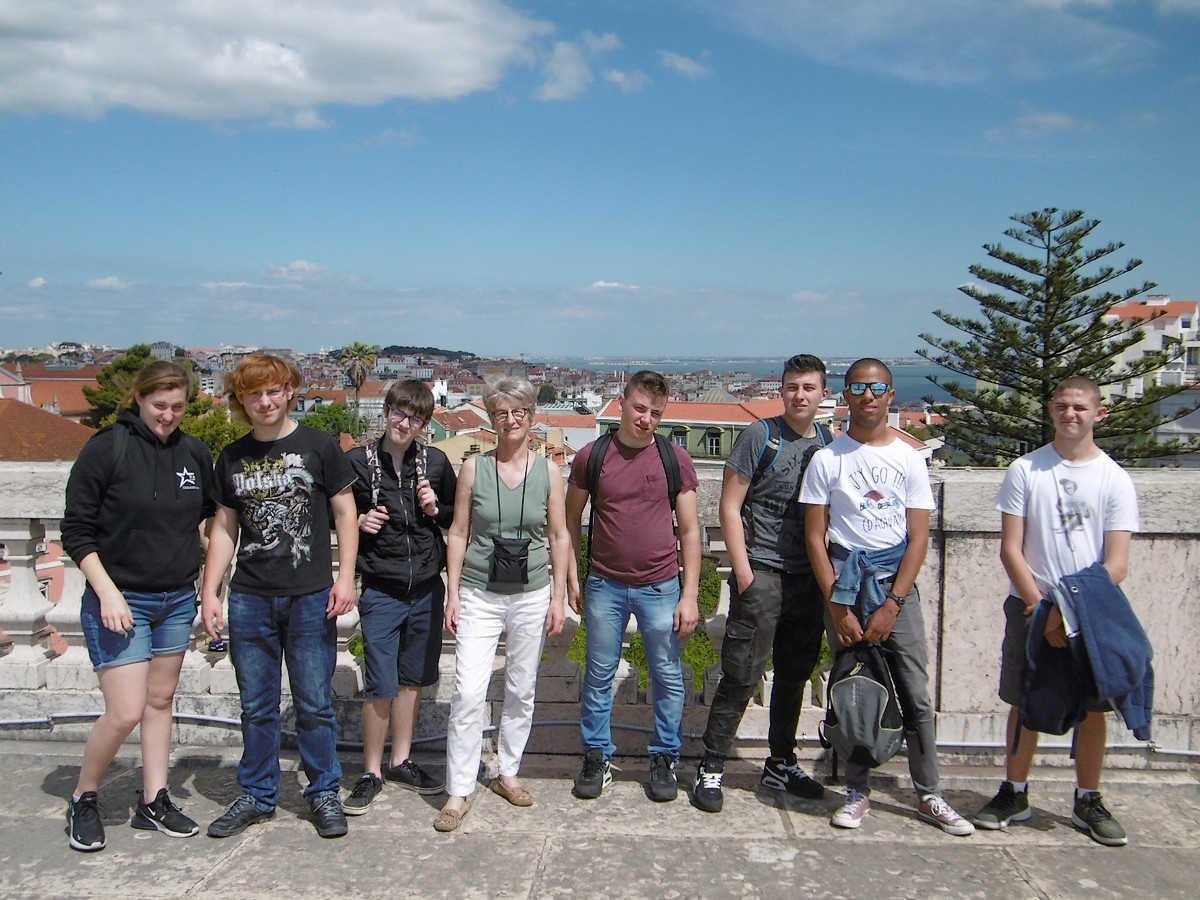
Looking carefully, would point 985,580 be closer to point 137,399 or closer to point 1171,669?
point 1171,669

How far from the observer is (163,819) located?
260cm

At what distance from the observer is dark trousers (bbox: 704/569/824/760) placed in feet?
8.93

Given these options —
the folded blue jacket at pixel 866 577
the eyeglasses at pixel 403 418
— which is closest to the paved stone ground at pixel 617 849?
the folded blue jacket at pixel 866 577

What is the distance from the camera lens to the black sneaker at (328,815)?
2.57m

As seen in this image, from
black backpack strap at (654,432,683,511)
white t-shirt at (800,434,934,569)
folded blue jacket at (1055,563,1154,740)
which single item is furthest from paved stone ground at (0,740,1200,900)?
black backpack strap at (654,432,683,511)

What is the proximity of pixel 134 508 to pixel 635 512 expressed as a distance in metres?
1.39

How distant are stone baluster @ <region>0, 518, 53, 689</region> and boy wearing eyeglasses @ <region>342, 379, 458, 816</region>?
123cm

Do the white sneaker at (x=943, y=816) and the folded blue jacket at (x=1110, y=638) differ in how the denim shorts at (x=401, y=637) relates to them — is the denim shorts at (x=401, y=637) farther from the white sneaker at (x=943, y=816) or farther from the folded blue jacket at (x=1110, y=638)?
the folded blue jacket at (x=1110, y=638)


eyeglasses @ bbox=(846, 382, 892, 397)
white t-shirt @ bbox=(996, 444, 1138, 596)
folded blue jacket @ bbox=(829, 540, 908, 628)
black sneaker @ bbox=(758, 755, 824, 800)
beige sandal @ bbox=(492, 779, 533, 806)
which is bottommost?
beige sandal @ bbox=(492, 779, 533, 806)

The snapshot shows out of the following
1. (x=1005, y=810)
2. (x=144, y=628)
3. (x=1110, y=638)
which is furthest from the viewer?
(x=1005, y=810)

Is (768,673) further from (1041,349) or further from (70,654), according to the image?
(1041,349)

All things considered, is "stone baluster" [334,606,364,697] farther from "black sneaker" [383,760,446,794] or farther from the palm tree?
the palm tree

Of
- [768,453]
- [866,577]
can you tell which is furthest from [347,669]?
[866,577]

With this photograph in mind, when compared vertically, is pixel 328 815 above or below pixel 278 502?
below
